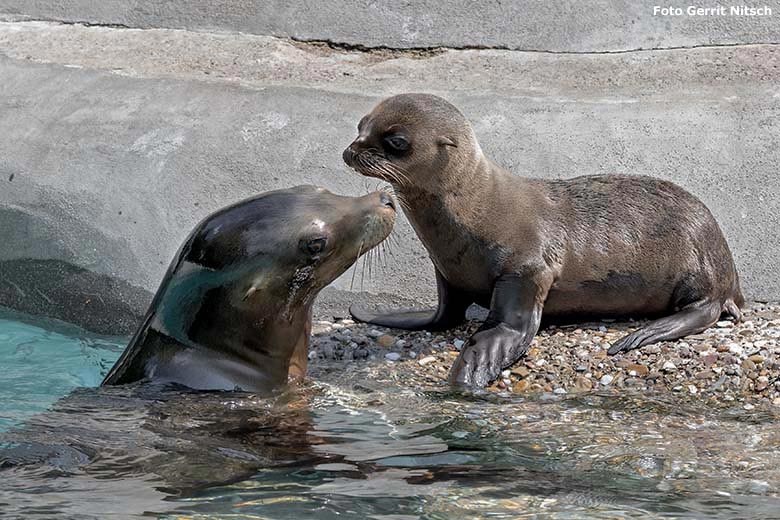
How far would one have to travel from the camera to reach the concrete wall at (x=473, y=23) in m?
8.48

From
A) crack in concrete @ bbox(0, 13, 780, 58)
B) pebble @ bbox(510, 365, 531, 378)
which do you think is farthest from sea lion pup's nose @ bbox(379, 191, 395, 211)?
crack in concrete @ bbox(0, 13, 780, 58)

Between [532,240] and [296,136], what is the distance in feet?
6.58

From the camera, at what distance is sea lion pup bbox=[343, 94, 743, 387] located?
19.4ft

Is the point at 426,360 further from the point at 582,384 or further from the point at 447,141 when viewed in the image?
the point at 447,141

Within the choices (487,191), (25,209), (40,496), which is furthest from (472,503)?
(25,209)

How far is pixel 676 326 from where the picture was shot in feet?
19.7

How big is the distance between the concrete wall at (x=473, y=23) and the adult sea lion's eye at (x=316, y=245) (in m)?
4.11

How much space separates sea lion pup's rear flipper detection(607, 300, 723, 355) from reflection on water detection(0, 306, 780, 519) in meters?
0.49

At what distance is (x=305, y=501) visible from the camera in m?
3.51

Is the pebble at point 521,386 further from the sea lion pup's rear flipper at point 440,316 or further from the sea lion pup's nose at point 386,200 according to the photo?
the sea lion pup's nose at point 386,200

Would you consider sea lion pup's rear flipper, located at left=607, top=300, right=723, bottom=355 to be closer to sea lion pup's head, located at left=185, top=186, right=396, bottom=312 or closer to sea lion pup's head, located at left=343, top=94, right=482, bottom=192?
sea lion pup's head, located at left=343, top=94, right=482, bottom=192

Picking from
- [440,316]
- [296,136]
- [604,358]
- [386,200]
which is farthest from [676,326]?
[296,136]

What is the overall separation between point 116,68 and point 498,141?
265 cm

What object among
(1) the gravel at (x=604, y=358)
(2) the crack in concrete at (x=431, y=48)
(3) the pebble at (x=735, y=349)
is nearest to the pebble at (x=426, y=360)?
(1) the gravel at (x=604, y=358)
